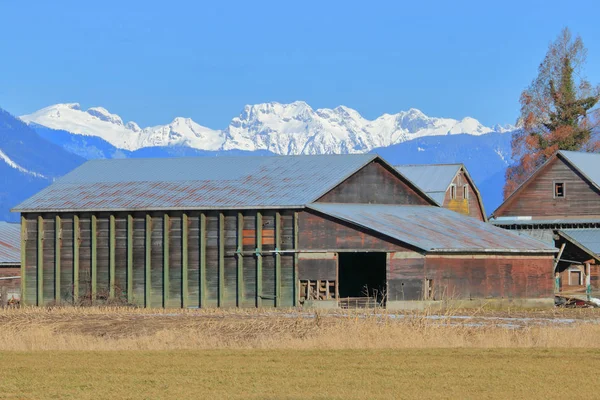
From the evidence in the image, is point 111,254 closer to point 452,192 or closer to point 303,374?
point 452,192

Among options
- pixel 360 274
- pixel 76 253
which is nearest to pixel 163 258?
pixel 76 253

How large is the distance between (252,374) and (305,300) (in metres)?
29.3

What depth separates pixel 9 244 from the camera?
7606cm

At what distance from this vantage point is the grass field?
88.1 feet

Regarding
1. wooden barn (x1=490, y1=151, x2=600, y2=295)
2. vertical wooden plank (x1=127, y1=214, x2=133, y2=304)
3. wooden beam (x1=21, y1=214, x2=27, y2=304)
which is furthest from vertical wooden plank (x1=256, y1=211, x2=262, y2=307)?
wooden barn (x1=490, y1=151, x2=600, y2=295)

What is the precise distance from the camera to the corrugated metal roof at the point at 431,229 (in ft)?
189

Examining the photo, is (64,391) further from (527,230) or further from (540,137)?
(540,137)

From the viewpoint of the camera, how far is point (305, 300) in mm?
58469

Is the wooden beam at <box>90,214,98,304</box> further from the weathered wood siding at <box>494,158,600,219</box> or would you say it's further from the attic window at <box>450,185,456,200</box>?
the weathered wood siding at <box>494,158,600,219</box>

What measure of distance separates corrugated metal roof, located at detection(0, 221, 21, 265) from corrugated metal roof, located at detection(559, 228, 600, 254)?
97.6 feet

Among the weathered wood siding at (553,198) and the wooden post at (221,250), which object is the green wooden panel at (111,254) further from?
the weathered wood siding at (553,198)

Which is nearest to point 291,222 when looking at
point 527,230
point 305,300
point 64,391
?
point 305,300

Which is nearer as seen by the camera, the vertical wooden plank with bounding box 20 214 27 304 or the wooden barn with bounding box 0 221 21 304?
the vertical wooden plank with bounding box 20 214 27 304

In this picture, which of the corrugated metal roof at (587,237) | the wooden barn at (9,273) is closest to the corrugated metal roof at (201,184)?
the wooden barn at (9,273)
